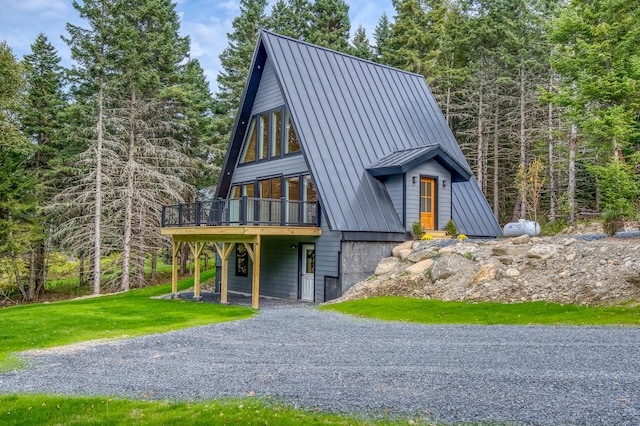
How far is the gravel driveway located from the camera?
5.29 metres

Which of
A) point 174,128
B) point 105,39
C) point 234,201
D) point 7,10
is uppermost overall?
point 7,10

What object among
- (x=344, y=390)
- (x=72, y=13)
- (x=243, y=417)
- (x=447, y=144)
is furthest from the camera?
(x=72, y=13)

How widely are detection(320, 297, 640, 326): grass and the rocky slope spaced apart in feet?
1.70

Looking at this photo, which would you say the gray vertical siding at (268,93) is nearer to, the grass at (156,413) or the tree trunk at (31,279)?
the grass at (156,413)

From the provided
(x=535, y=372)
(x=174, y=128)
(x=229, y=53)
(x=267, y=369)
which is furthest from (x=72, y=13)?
→ (x=535, y=372)

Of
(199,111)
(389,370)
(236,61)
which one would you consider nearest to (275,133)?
(389,370)

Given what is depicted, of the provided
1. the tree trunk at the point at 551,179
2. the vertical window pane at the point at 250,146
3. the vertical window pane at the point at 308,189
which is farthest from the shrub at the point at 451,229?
the tree trunk at the point at 551,179

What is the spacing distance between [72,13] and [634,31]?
2541cm

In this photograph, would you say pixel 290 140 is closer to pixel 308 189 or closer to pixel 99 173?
pixel 308 189

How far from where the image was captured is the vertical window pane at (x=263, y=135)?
19.4 m

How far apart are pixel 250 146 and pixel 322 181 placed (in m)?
5.65

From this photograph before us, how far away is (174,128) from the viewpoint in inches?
1180

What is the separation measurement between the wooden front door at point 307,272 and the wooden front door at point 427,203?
13.4 ft

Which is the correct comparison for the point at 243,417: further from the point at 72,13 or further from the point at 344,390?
the point at 72,13
